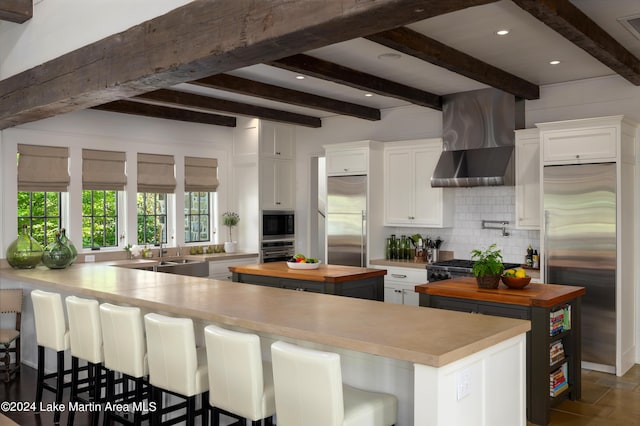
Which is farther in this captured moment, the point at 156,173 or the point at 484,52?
the point at 156,173

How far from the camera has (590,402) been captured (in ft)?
15.4

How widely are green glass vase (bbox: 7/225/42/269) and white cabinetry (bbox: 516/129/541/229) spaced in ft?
16.5

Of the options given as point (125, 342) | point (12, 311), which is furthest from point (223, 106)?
point (125, 342)

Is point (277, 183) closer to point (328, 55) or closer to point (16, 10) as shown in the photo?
point (328, 55)

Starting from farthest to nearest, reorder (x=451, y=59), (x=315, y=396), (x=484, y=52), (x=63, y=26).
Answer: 1. (x=484, y=52)
2. (x=451, y=59)
3. (x=63, y=26)
4. (x=315, y=396)

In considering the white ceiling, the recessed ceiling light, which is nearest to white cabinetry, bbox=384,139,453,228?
the white ceiling

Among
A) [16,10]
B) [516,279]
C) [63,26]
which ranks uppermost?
[16,10]

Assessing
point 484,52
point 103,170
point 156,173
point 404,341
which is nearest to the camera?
point 404,341

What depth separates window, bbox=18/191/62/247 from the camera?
6.50 meters

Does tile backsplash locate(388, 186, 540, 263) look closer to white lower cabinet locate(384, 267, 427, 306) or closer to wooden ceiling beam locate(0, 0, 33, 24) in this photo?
white lower cabinet locate(384, 267, 427, 306)

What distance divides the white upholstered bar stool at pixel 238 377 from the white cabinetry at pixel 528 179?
161 inches

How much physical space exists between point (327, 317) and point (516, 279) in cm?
205

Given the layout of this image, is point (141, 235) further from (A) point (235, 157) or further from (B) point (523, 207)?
(B) point (523, 207)

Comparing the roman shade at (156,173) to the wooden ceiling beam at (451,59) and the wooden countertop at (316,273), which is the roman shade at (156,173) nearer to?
the wooden countertop at (316,273)
